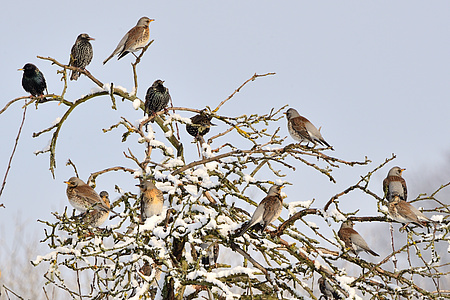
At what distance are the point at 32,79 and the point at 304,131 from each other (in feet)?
14.8

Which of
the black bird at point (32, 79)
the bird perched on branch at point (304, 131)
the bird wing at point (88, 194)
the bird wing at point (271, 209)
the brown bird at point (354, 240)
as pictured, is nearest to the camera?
the bird wing at point (271, 209)

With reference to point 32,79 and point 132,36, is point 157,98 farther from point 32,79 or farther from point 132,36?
point 32,79

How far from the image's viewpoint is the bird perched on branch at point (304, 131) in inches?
237

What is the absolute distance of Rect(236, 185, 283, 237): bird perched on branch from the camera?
13.9 ft

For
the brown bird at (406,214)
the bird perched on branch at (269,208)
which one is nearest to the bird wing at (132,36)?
the bird perched on branch at (269,208)

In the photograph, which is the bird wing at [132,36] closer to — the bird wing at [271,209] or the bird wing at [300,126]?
the bird wing at [300,126]

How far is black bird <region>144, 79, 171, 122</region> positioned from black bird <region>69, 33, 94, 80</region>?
1532mm

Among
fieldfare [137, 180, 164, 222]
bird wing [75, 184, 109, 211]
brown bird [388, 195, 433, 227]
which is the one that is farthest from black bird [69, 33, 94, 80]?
brown bird [388, 195, 433, 227]

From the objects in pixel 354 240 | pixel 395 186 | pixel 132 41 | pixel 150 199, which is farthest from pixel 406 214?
pixel 132 41

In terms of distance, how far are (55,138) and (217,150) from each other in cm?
182

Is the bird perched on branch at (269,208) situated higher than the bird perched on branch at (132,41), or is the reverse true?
the bird perched on branch at (132,41)

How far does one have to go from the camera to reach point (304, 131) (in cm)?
616

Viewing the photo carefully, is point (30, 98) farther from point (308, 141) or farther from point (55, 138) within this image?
point (308, 141)

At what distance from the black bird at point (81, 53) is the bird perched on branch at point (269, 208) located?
4209mm
